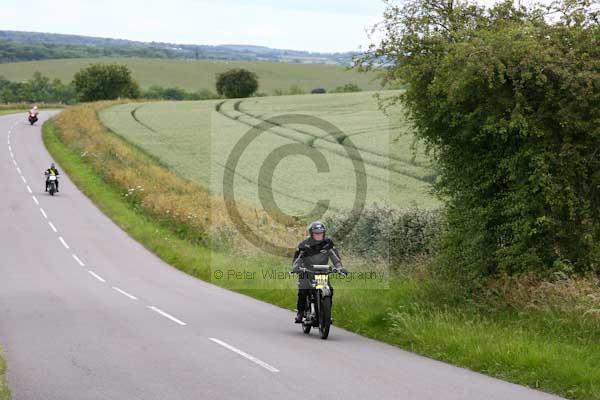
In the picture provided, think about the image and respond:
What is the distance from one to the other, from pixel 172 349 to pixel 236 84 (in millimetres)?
107802

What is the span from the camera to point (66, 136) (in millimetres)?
64062

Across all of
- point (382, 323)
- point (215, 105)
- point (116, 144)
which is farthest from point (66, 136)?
point (382, 323)

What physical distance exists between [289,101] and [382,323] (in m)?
71.2

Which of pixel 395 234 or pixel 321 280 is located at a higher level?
pixel 321 280

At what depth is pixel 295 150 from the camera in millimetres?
48469

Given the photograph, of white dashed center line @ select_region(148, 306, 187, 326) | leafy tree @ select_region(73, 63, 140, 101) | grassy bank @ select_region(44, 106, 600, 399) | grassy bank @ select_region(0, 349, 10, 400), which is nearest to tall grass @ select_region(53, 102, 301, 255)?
grassy bank @ select_region(44, 106, 600, 399)

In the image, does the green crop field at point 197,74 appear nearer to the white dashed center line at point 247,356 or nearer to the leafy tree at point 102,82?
the leafy tree at point 102,82

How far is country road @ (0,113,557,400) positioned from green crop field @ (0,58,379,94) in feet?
451

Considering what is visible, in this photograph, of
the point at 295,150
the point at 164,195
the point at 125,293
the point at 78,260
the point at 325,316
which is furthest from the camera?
the point at 295,150

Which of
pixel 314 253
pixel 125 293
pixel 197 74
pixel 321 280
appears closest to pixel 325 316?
pixel 321 280

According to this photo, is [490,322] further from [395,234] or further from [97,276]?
[97,276]

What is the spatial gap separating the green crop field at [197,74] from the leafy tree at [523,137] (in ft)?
466

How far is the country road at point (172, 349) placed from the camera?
10180mm

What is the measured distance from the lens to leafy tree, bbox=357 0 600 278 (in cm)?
1497
